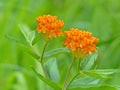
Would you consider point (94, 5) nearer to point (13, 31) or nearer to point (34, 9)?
point (34, 9)

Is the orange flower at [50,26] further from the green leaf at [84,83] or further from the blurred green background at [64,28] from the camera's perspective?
the blurred green background at [64,28]

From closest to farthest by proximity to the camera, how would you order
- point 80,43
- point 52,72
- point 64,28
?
point 80,43 < point 52,72 < point 64,28

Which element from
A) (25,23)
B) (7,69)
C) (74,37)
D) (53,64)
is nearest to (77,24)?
(25,23)

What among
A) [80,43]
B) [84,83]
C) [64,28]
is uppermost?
[80,43]

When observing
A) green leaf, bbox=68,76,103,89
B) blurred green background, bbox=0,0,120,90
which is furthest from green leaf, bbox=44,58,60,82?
blurred green background, bbox=0,0,120,90

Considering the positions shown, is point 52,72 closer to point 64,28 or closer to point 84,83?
point 84,83

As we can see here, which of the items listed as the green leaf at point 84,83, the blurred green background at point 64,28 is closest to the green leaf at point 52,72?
the green leaf at point 84,83

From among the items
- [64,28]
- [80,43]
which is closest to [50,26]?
[80,43]
